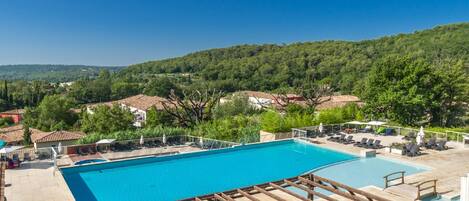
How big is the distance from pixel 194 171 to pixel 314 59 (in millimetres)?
63410

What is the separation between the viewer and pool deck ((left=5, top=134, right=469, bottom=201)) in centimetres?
999

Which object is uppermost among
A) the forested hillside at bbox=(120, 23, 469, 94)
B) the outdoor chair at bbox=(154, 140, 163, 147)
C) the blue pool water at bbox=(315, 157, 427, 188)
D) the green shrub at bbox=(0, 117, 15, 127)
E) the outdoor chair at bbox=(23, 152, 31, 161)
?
the forested hillside at bbox=(120, 23, 469, 94)

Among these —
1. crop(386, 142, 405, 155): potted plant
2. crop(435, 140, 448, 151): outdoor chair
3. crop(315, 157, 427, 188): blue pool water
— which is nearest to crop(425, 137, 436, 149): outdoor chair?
crop(435, 140, 448, 151): outdoor chair

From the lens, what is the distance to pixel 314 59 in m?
73.8

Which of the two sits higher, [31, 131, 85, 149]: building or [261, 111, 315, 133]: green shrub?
[261, 111, 315, 133]: green shrub

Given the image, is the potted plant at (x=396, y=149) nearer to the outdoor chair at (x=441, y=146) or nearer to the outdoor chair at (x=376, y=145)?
the outdoor chair at (x=376, y=145)

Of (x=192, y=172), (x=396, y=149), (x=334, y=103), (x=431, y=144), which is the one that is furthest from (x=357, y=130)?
(x=334, y=103)

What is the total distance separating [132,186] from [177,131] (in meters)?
7.10

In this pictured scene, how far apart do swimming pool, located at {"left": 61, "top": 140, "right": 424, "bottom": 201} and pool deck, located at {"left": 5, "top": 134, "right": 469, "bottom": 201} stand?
616mm

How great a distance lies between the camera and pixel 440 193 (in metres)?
9.84

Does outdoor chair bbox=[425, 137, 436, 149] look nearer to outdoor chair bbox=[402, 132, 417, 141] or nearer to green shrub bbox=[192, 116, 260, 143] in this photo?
outdoor chair bbox=[402, 132, 417, 141]

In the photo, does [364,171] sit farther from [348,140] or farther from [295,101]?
[295,101]

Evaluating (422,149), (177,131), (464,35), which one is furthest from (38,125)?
(464,35)

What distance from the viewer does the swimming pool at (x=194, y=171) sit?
456 inches
